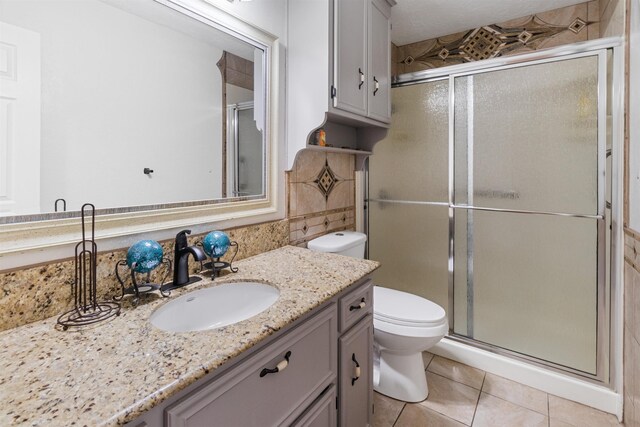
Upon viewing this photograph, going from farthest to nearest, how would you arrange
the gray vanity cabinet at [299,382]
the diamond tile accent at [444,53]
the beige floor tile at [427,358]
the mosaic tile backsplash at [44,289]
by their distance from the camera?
1. the diamond tile accent at [444,53]
2. the beige floor tile at [427,358]
3. the mosaic tile backsplash at [44,289]
4. the gray vanity cabinet at [299,382]

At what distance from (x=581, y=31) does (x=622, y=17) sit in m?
0.57

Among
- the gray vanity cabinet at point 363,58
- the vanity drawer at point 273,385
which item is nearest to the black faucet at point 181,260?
the vanity drawer at point 273,385

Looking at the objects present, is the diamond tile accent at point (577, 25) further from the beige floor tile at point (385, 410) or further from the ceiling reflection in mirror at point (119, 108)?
the beige floor tile at point (385, 410)

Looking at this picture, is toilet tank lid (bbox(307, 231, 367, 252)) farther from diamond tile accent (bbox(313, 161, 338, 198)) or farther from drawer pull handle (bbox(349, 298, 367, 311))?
drawer pull handle (bbox(349, 298, 367, 311))

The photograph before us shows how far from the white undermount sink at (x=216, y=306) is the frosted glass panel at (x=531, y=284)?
1487mm

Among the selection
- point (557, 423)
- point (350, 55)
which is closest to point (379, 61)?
point (350, 55)

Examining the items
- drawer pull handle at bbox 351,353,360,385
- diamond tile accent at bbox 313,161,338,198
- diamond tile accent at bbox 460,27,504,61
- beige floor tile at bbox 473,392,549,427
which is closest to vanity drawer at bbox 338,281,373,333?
drawer pull handle at bbox 351,353,360,385

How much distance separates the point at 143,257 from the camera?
3.14 feet

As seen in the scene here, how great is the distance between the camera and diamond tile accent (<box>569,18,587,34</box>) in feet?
6.58

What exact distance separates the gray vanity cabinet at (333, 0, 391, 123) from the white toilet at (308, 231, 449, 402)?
756 millimetres

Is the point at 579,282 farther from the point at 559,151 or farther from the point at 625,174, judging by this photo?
the point at 559,151

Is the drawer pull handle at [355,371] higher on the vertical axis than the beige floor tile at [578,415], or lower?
higher

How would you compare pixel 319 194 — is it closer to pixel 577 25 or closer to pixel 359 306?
pixel 359 306

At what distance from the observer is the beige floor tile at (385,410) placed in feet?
5.31
